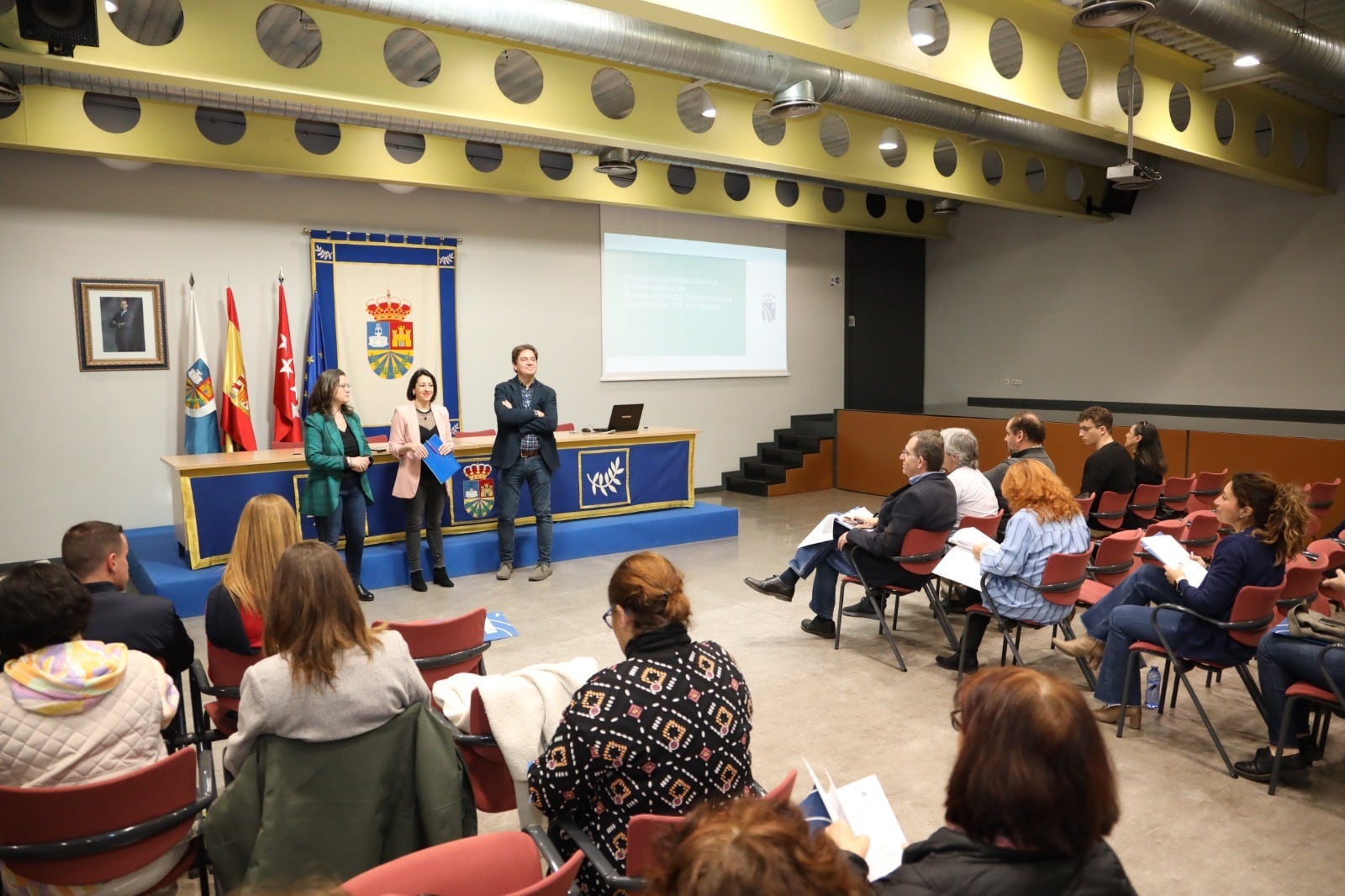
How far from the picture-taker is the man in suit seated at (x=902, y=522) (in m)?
4.34

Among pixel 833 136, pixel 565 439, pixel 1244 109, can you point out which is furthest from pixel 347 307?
pixel 1244 109

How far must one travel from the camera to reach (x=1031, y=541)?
3883mm

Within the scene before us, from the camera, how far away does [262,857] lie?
181cm

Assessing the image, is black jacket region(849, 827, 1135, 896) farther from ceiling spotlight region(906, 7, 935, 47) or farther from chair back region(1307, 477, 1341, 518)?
chair back region(1307, 477, 1341, 518)

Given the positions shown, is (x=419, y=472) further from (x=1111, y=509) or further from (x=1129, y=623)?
(x=1111, y=509)

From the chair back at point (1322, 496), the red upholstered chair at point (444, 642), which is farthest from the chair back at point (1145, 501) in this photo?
the red upholstered chair at point (444, 642)

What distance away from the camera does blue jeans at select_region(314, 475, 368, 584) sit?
5477 mm

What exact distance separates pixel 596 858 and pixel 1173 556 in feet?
9.56

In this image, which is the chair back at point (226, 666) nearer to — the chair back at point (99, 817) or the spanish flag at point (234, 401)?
the chair back at point (99, 817)

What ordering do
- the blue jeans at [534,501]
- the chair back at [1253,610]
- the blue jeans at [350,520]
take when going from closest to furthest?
1. the chair back at [1253,610]
2. the blue jeans at [350,520]
3. the blue jeans at [534,501]

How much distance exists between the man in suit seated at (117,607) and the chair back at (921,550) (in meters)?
3.13

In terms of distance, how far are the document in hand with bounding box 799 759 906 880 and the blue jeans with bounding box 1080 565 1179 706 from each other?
2173 millimetres

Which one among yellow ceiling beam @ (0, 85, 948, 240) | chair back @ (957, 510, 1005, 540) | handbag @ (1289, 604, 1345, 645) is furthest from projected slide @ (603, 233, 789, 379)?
handbag @ (1289, 604, 1345, 645)

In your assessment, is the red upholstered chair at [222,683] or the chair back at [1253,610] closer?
the red upholstered chair at [222,683]
